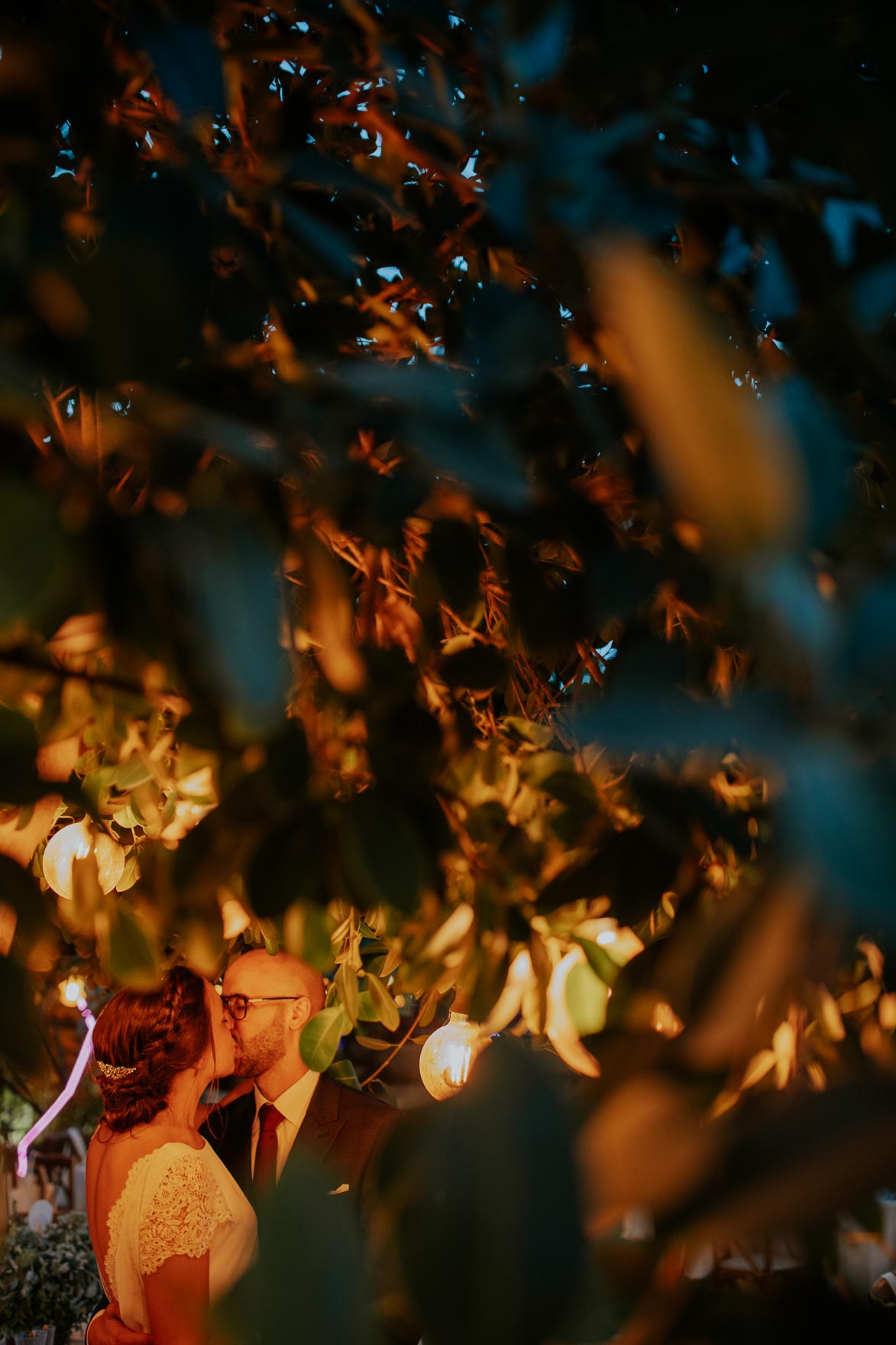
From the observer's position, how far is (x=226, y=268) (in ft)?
2.68

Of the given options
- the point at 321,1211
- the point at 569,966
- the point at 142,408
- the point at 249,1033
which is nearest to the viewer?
the point at 321,1211

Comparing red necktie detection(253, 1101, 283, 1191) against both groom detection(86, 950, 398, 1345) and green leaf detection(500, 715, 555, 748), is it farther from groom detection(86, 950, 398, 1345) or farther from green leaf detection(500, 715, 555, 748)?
green leaf detection(500, 715, 555, 748)

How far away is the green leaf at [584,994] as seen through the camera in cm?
76

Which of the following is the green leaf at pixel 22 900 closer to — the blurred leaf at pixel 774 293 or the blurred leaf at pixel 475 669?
the blurred leaf at pixel 475 669

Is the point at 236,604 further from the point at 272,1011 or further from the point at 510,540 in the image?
the point at 272,1011

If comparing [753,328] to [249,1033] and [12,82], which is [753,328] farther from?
[249,1033]

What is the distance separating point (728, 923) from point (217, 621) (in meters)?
0.15

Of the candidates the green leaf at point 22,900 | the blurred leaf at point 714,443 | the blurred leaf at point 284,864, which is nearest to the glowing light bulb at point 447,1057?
the blurred leaf at point 284,864

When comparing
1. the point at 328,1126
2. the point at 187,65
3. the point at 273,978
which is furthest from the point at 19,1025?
the point at 328,1126

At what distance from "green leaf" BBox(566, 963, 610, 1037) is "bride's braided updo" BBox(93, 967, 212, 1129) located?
148 cm

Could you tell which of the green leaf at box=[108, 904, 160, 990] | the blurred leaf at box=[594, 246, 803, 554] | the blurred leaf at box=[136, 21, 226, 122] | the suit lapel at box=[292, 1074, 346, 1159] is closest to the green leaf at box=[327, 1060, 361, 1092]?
the suit lapel at box=[292, 1074, 346, 1159]

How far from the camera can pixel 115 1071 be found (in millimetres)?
2070

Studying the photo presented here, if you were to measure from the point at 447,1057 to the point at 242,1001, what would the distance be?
57cm

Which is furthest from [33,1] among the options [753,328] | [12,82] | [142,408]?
[753,328]
